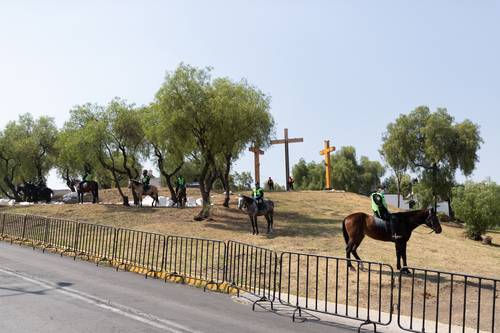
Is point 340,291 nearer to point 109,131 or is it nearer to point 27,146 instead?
point 109,131

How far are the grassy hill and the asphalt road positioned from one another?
811cm

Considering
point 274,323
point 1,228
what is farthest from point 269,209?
point 274,323

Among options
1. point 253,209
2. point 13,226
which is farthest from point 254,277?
point 13,226

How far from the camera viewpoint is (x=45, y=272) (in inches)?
514

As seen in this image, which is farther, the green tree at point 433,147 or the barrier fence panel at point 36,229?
the green tree at point 433,147

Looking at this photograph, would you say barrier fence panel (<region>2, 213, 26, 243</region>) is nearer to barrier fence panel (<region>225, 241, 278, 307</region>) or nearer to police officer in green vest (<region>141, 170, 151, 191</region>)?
police officer in green vest (<region>141, 170, 151, 191</region>)

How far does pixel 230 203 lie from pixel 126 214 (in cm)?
764

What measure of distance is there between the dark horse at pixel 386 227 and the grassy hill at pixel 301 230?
1.80 metres

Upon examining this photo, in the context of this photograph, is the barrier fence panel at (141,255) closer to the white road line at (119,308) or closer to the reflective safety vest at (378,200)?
the white road line at (119,308)

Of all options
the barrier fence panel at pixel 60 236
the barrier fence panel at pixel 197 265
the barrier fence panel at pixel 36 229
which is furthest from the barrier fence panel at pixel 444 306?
the barrier fence panel at pixel 36 229

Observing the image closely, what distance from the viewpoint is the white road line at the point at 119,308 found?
8055mm

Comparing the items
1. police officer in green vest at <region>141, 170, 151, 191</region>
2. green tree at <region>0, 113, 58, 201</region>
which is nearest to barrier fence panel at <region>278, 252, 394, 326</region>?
police officer in green vest at <region>141, 170, 151, 191</region>

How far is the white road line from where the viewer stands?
→ 805 centimetres

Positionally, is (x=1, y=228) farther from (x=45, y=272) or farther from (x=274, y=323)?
(x=274, y=323)
